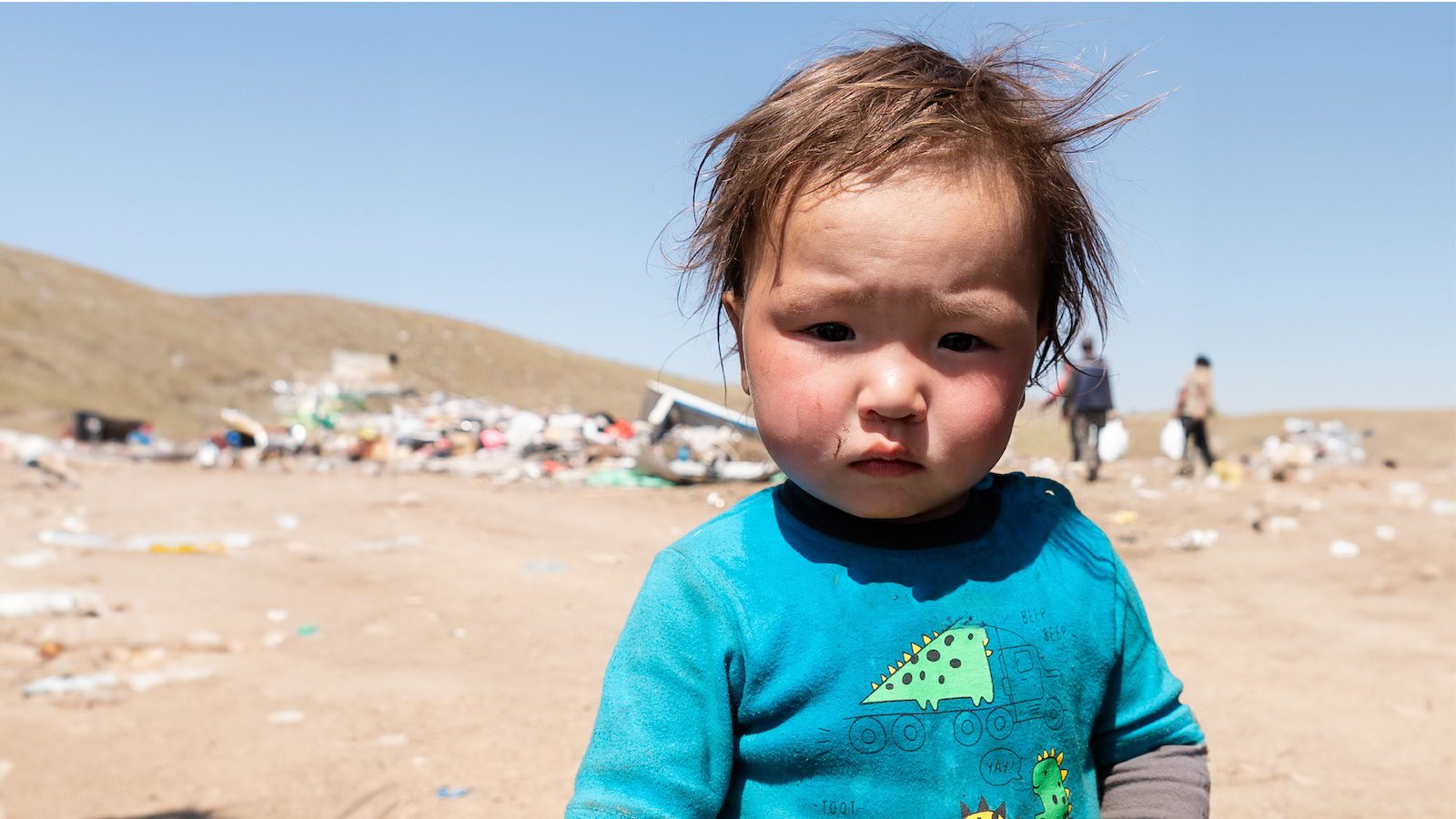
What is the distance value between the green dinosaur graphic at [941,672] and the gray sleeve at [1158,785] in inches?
11.3

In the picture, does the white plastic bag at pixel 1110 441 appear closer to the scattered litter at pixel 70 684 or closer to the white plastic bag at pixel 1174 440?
the white plastic bag at pixel 1174 440

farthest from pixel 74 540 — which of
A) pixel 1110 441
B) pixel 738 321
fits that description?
pixel 1110 441

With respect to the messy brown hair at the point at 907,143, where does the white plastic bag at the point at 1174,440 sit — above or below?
below

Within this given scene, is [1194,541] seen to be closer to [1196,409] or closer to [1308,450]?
[1196,409]

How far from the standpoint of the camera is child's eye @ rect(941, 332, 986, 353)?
3.98 feet

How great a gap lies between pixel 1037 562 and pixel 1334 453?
13916 millimetres

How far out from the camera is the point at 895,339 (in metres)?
1.17

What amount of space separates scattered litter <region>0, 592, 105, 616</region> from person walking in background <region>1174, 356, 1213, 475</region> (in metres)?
10.1

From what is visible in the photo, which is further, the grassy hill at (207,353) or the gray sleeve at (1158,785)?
the grassy hill at (207,353)

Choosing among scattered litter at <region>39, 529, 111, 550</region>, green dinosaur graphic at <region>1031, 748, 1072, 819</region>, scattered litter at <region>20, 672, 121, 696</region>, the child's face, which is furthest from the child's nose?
scattered litter at <region>39, 529, 111, 550</region>

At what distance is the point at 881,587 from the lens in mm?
1235

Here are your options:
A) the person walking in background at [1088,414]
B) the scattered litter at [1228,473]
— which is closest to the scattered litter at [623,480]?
the person walking in background at [1088,414]

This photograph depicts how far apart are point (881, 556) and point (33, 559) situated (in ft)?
19.2

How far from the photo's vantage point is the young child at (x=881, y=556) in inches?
45.9
